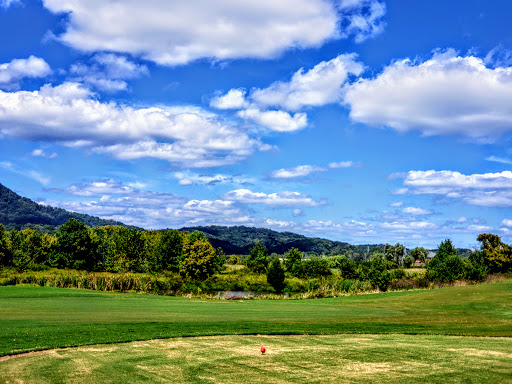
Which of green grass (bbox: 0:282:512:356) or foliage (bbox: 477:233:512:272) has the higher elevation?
foliage (bbox: 477:233:512:272)

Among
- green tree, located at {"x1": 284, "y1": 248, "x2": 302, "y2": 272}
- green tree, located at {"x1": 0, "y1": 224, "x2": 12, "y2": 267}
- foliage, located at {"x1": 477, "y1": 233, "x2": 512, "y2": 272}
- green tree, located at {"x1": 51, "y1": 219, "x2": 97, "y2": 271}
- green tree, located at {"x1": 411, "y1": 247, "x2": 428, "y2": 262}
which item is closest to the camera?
foliage, located at {"x1": 477, "y1": 233, "x2": 512, "y2": 272}

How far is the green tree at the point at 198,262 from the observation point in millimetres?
75750

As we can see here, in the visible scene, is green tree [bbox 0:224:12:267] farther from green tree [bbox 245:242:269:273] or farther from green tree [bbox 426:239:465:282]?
green tree [bbox 426:239:465:282]

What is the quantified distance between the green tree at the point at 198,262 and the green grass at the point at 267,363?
59901mm

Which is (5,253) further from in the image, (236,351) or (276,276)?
(236,351)

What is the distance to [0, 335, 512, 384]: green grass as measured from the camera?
1087 cm

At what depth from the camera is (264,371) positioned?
38.4ft

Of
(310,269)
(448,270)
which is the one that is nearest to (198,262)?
(310,269)

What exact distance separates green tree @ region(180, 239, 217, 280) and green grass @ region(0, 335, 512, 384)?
59.9 meters

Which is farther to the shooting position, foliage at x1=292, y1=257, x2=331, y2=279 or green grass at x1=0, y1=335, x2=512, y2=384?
foliage at x1=292, y1=257, x2=331, y2=279

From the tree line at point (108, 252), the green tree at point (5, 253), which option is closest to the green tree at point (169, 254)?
the tree line at point (108, 252)

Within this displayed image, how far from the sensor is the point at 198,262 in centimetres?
7538

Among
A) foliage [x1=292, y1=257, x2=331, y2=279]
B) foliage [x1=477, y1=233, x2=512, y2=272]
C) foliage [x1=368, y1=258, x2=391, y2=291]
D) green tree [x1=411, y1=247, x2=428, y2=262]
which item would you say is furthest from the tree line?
green tree [x1=411, y1=247, x2=428, y2=262]

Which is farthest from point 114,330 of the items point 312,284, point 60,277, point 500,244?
point 500,244
